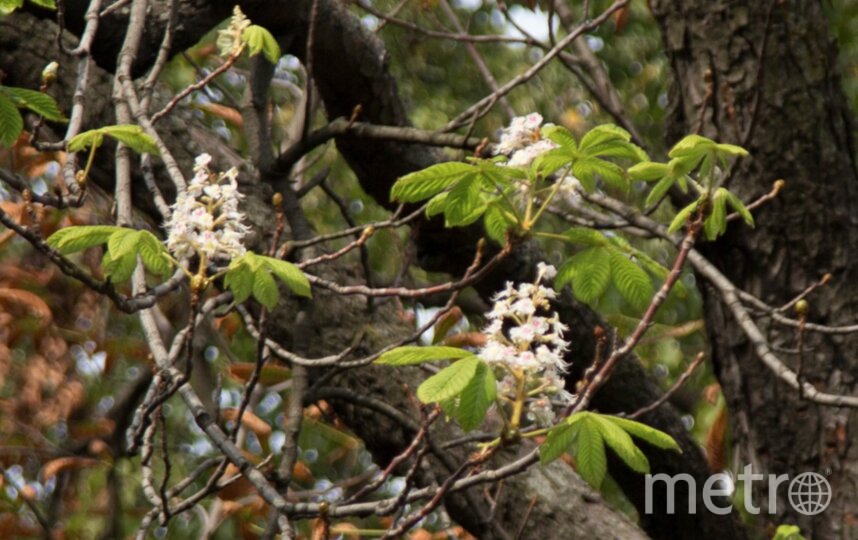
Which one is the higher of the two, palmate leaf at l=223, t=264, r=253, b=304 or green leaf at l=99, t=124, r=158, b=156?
green leaf at l=99, t=124, r=158, b=156

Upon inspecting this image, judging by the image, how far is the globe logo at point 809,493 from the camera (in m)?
3.37

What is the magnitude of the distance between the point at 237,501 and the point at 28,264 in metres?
1.83

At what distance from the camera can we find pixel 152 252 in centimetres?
190

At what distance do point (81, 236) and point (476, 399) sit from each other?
647 millimetres

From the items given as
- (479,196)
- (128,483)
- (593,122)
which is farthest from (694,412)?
(479,196)

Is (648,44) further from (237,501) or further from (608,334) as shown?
(237,501)

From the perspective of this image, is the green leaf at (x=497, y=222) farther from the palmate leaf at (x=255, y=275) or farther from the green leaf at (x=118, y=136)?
the green leaf at (x=118, y=136)

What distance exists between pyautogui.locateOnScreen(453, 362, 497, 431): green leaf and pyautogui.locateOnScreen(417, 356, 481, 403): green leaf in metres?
0.01

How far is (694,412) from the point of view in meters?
5.49

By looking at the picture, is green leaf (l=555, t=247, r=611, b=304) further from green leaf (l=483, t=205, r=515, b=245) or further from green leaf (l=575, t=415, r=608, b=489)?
green leaf (l=575, t=415, r=608, b=489)

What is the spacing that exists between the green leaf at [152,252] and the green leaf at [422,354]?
375mm

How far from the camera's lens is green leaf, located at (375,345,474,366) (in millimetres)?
1740

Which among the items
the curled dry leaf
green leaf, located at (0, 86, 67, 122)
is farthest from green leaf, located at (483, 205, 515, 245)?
the curled dry leaf

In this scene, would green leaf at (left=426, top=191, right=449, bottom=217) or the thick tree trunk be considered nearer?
green leaf at (left=426, top=191, right=449, bottom=217)
